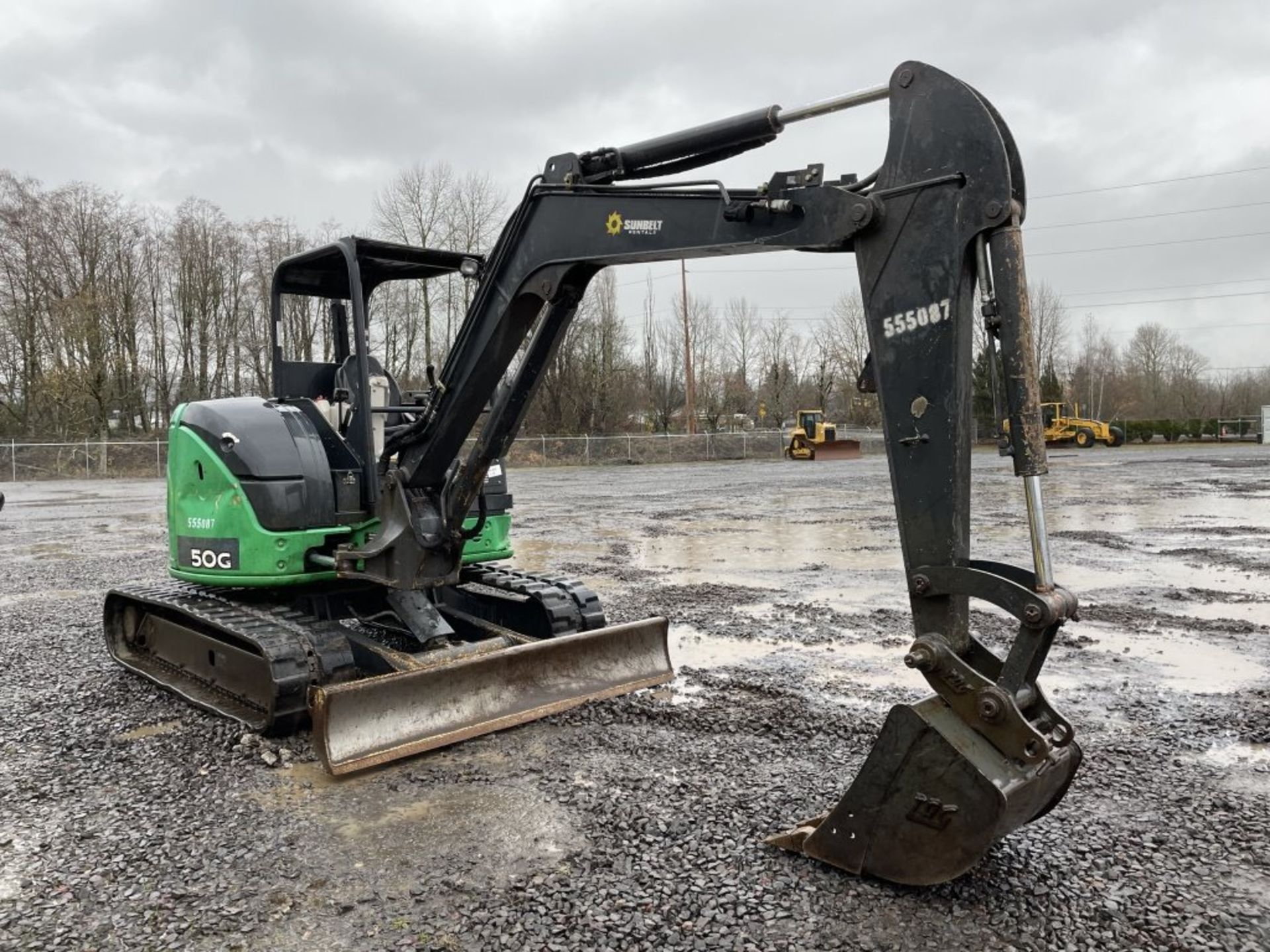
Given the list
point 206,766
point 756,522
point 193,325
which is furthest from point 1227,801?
point 193,325

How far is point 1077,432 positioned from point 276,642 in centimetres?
4842

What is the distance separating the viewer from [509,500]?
21.9ft

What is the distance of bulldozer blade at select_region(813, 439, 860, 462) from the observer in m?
43.2

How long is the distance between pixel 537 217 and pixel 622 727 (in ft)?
8.96

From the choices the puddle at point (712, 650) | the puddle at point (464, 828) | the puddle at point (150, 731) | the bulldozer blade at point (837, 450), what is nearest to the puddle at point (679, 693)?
the puddle at point (712, 650)

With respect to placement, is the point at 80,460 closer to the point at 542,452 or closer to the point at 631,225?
the point at 542,452

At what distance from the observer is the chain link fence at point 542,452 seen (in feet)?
110

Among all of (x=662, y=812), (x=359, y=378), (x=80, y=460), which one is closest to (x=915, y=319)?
(x=662, y=812)

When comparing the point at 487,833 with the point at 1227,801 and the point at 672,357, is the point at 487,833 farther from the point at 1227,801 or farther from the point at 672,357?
the point at 672,357

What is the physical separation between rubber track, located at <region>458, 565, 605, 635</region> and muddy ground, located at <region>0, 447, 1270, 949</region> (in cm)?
79

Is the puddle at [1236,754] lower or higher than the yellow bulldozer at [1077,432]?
lower

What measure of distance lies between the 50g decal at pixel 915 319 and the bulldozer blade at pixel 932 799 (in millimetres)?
1301

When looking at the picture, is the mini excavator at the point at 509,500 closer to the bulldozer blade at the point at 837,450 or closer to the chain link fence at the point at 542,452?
the chain link fence at the point at 542,452

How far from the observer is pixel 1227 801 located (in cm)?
408
